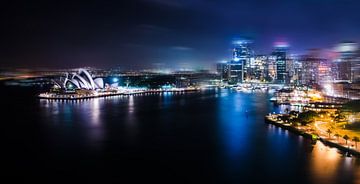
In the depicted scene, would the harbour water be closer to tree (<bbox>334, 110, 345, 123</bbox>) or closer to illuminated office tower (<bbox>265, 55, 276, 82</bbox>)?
tree (<bbox>334, 110, 345, 123</bbox>)

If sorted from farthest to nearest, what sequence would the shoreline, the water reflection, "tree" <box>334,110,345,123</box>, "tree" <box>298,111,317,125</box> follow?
"tree" <box>334,110,345,123</box>
"tree" <box>298,111,317,125</box>
the water reflection
the shoreline

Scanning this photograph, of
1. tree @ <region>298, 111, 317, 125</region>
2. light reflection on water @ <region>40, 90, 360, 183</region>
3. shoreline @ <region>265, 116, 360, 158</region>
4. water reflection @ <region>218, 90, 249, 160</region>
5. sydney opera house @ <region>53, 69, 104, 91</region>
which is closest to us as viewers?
light reflection on water @ <region>40, 90, 360, 183</region>

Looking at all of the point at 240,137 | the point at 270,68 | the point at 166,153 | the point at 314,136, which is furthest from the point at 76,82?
the point at 270,68

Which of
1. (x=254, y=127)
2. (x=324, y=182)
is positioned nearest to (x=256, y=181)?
(x=324, y=182)

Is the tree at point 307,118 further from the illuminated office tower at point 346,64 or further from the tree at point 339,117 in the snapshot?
the illuminated office tower at point 346,64

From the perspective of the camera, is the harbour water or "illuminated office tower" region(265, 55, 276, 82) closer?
the harbour water

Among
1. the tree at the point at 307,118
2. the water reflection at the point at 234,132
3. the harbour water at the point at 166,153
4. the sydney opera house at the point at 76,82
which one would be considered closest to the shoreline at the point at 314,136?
the harbour water at the point at 166,153

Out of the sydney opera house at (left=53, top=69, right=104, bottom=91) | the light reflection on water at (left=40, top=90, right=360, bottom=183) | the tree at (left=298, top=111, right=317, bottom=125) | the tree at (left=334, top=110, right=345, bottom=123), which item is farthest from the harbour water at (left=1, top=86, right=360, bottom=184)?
the sydney opera house at (left=53, top=69, right=104, bottom=91)

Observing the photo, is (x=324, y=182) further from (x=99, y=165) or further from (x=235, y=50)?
(x=235, y=50)

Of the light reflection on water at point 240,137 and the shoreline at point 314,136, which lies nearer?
the light reflection on water at point 240,137
